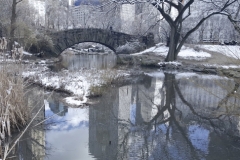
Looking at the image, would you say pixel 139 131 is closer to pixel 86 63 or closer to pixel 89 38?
pixel 86 63

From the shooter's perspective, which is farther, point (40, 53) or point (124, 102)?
point (40, 53)

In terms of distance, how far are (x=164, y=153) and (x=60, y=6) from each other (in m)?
49.8

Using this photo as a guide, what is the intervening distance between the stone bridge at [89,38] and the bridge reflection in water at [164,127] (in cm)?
1592

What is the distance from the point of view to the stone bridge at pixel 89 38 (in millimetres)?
23375

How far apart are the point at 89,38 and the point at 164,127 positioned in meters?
20.0

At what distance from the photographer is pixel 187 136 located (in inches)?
210

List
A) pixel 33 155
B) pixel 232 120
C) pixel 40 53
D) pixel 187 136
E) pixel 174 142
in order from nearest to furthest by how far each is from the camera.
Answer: pixel 33 155 < pixel 174 142 < pixel 187 136 < pixel 232 120 < pixel 40 53

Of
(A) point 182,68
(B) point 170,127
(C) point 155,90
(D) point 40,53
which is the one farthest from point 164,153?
(D) point 40,53

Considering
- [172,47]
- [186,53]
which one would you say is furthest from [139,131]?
[186,53]

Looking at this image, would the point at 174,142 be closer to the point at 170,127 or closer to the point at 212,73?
the point at 170,127

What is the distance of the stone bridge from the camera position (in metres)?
23.4

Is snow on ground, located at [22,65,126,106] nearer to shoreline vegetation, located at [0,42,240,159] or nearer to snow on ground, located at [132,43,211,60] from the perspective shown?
shoreline vegetation, located at [0,42,240,159]

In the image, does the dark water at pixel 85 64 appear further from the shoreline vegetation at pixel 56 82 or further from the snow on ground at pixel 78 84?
the snow on ground at pixel 78 84

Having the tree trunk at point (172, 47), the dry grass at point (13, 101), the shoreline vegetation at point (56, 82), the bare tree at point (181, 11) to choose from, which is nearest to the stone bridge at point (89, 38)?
the shoreline vegetation at point (56, 82)
